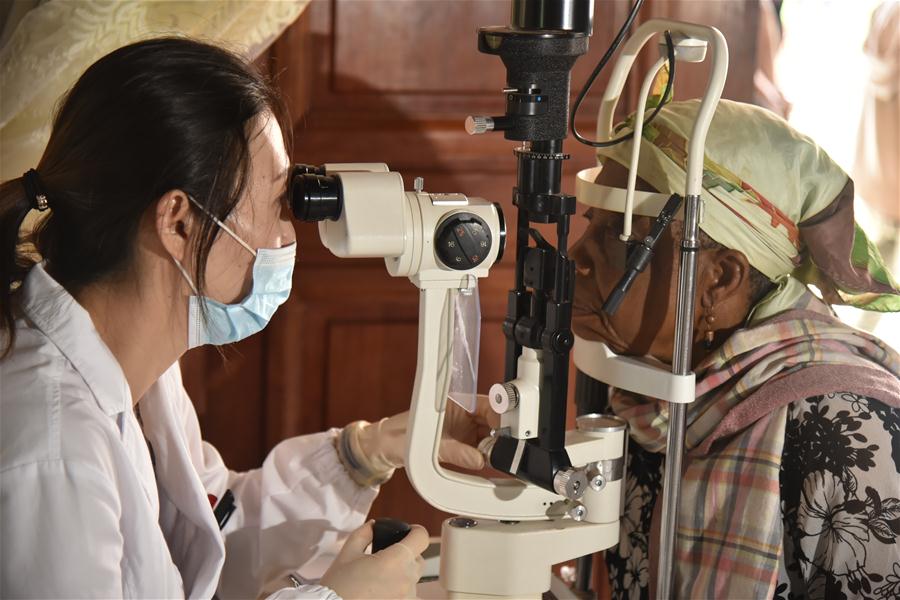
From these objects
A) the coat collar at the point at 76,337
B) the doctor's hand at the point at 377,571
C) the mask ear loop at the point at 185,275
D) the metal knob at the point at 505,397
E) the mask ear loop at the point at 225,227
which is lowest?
the doctor's hand at the point at 377,571

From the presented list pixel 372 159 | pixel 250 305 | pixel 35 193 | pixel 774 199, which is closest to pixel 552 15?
pixel 774 199

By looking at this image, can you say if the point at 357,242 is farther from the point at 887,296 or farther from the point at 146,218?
the point at 887,296

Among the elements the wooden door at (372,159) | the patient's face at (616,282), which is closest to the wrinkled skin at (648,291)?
the patient's face at (616,282)

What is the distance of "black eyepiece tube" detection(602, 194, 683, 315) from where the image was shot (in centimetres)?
116

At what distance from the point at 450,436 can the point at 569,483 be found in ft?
1.18

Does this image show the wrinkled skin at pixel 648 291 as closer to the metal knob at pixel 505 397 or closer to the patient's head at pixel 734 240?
the patient's head at pixel 734 240

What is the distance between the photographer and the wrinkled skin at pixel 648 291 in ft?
4.13

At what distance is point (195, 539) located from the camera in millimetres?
1334

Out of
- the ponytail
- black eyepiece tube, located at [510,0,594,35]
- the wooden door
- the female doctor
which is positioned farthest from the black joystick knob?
the wooden door

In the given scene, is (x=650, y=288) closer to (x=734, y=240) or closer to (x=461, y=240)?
(x=734, y=240)

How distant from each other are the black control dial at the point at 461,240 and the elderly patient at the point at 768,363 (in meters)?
0.26

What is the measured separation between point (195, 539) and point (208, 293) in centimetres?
36

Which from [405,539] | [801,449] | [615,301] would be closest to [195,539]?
[405,539]

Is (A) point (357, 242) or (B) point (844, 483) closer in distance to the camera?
(A) point (357, 242)
